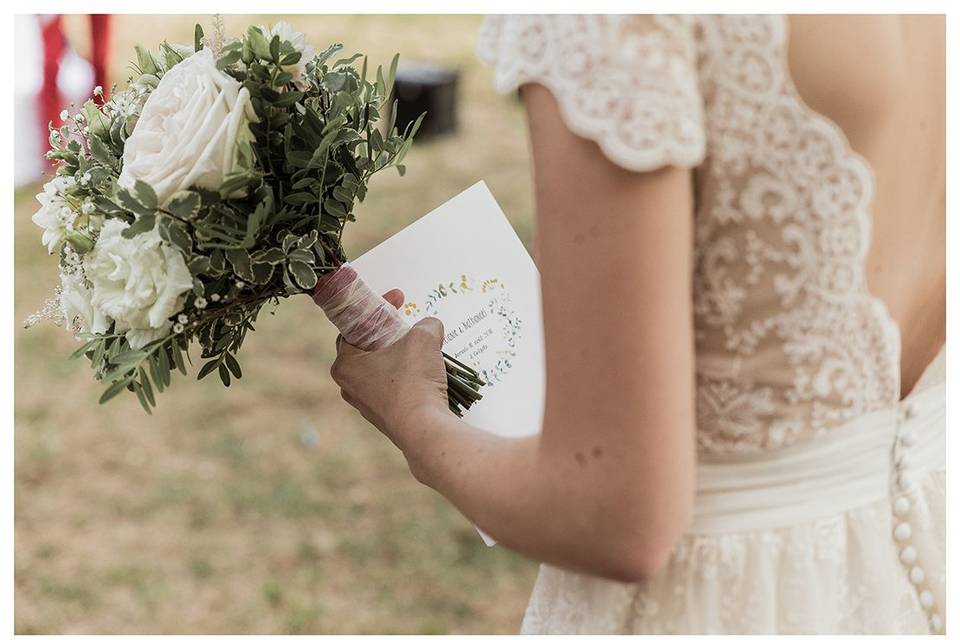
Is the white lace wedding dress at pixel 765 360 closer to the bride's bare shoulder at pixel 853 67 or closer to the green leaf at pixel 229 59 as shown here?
the bride's bare shoulder at pixel 853 67

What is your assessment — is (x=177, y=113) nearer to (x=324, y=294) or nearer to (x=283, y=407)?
(x=324, y=294)

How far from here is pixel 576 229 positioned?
1069mm

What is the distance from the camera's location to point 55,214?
1658 millimetres

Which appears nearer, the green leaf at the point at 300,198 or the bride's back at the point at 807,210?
the bride's back at the point at 807,210

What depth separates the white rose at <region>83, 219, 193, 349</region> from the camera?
148cm

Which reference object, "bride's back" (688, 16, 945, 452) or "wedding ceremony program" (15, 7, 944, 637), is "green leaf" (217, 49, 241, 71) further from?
"bride's back" (688, 16, 945, 452)

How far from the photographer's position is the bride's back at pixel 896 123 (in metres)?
1.13

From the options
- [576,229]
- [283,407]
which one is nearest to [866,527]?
[576,229]

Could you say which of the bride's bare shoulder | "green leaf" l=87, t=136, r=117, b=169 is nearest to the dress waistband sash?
the bride's bare shoulder

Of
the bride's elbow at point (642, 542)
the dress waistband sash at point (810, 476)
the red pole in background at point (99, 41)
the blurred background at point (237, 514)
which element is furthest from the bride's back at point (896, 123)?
the red pole in background at point (99, 41)

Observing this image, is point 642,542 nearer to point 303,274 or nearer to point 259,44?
point 303,274

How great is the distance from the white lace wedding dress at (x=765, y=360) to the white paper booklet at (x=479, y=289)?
41 cm

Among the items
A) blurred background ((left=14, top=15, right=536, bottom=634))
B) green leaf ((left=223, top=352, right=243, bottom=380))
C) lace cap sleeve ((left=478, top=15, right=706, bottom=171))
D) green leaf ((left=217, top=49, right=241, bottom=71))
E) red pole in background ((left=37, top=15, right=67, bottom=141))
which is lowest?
blurred background ((left=14, top=15, right=536, bottom=634))

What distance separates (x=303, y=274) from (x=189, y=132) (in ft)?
0.94
